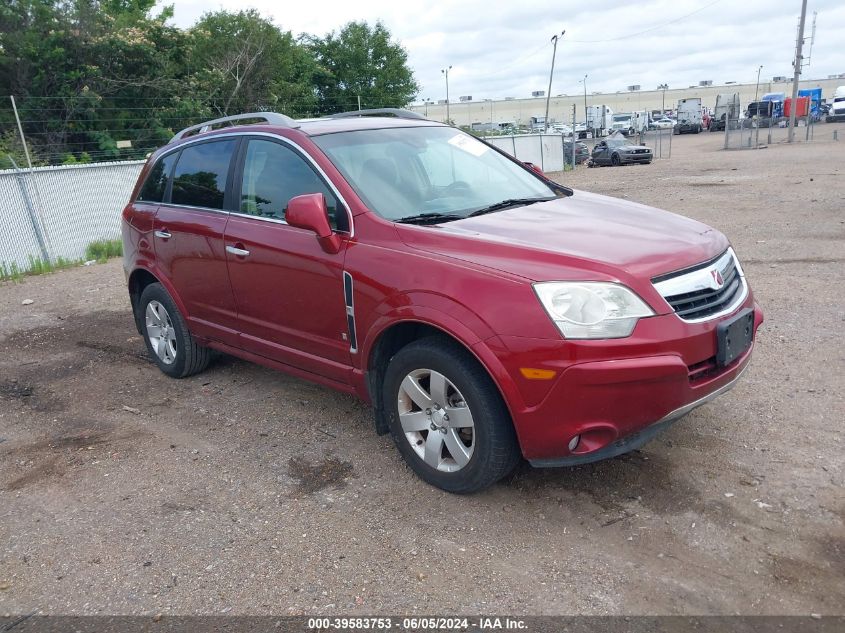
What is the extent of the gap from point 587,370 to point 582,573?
843mm

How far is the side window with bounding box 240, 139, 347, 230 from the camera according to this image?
4.08 m

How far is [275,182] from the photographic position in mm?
4406

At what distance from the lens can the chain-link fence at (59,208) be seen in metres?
11.4

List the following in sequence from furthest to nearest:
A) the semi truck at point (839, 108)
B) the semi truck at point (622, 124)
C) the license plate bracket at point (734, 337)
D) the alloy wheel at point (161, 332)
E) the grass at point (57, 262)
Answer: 1. the semi truck at point (622, 124)
2. the semi truck at point (839, 108)
3. the grass at point (57, 262)
4. the alloy wheel at point (161, 332)
5. the license plate bracket at point (734, 337)

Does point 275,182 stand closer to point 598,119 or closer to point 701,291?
point 701,291

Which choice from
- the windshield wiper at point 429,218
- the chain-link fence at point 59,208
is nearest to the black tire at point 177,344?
the windshield wiper at point 429,218

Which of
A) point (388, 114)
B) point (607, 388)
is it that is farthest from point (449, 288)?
point (388, 114)

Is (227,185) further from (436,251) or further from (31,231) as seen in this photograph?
(31,231)

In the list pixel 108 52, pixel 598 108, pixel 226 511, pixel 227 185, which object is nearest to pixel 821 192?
pixel 227 185

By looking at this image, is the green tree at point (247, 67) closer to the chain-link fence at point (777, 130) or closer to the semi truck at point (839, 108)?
the chain-link fence at point (777, 130)

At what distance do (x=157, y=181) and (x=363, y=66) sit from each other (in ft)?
132

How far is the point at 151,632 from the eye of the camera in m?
2.77

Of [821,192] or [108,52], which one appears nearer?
[821,192]

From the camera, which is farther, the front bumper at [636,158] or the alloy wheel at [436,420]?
the front bumper at [636,158]
